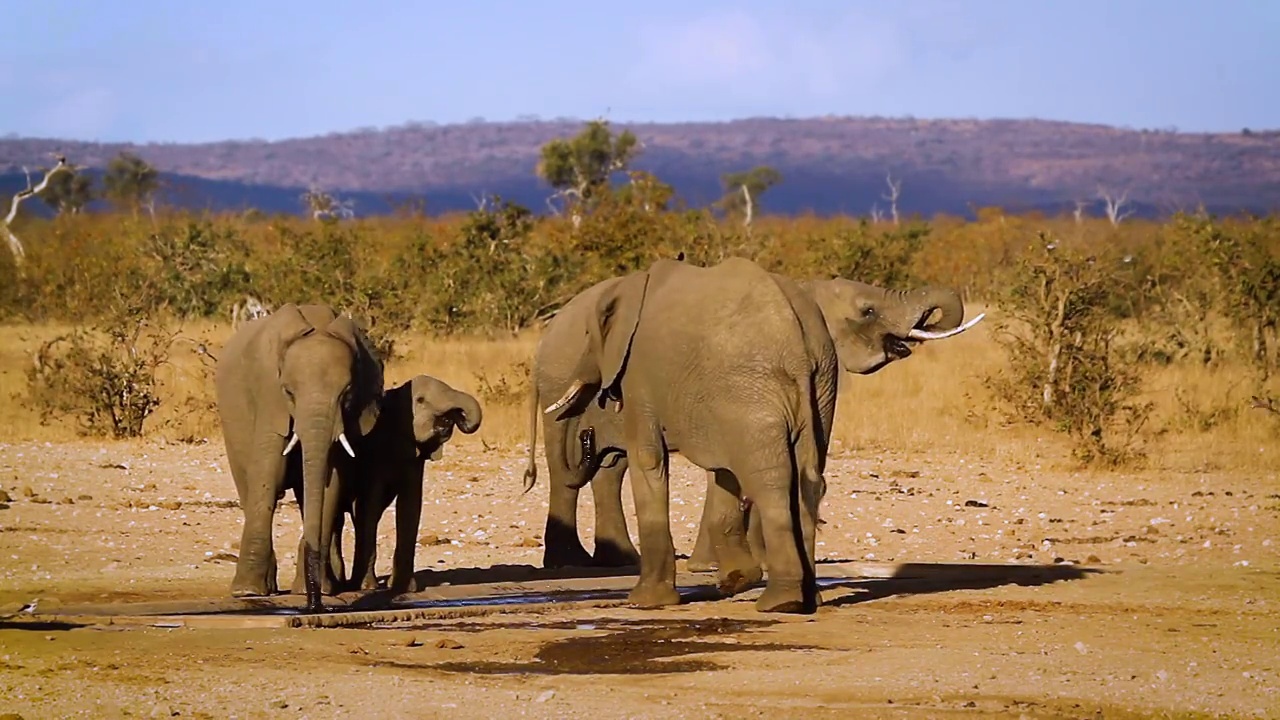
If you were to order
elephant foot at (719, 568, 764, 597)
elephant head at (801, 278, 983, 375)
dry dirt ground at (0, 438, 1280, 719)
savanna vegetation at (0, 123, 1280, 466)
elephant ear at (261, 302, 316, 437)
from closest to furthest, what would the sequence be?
dry dirt ground at (0, 438, 1280, 719)
elephant ear at (261, 302, 316, 437)
elephant head at (801, 278, 983, 375)
elephant foot at (719, 568, 764, 597)
savanna vegetation at (0, 123, 1280, 466)

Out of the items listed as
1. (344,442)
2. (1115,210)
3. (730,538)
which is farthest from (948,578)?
(1115,210)

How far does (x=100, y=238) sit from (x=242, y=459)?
30.7 m

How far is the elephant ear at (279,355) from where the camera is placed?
11.3 m

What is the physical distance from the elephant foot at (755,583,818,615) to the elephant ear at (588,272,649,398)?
5.15ft

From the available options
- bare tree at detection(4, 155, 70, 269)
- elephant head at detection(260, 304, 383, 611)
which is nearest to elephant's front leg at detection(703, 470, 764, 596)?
elephant head at detection(260, 304, 383, 611)

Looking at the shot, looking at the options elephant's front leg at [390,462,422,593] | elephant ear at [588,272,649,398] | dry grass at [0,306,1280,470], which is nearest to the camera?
elephant ear at [588,272,649,398]

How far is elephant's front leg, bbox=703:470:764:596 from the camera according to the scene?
39.0 feet

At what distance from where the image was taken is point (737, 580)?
11.9 m

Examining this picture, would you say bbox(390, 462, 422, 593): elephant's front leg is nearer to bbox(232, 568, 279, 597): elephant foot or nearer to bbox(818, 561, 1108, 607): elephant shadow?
bbox(232, 568, 279, 597): elephant foot

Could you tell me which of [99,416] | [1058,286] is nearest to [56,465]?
[99,416]

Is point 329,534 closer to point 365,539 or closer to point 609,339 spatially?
point 365,539

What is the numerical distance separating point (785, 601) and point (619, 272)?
23.8 meters

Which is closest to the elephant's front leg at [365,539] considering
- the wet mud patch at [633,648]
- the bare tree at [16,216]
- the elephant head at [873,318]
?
the wet mud patch at [633,648]

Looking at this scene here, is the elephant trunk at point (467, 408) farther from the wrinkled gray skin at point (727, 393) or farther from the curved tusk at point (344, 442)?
the curved tusk at point (344, 442)
